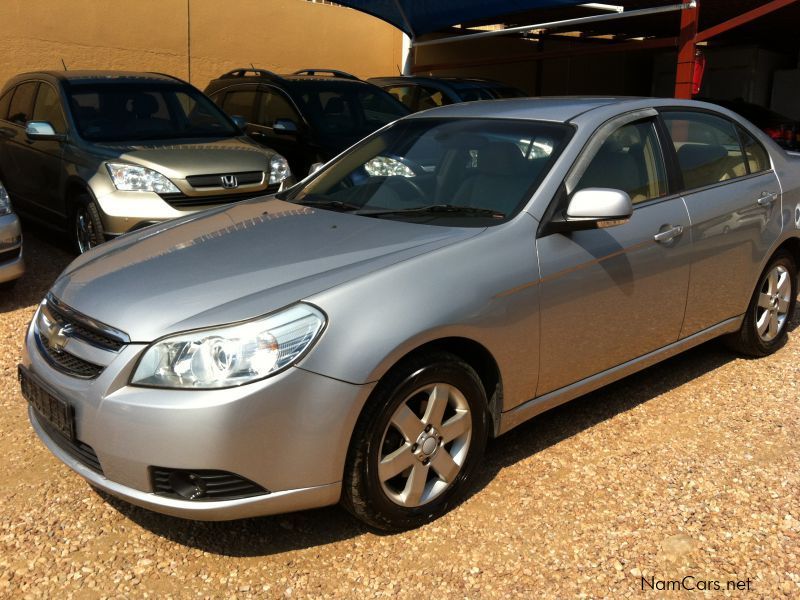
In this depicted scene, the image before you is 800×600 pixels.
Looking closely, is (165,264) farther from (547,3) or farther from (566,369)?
(547,3)

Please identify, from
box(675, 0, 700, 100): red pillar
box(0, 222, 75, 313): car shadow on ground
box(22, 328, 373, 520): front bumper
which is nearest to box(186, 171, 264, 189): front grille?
box(0, 222, 75, 313): car shadow on ground

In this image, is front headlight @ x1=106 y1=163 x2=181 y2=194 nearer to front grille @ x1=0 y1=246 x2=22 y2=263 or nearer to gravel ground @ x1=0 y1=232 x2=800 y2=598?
front grille @ x1=0 y1=246 x2=22 y2=263

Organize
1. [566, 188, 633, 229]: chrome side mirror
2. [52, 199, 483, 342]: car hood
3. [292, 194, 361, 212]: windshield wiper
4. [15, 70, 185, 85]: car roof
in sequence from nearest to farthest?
[52, 199, 483, 342]: car hood < [566, 188, 633, 229]: chrome side mirror < [292, 194, 361, 212]: windshield wiper < [15, 70, 185, 85]: car roof

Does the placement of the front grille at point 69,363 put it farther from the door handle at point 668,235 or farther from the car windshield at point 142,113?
the car windshield at point 142,113

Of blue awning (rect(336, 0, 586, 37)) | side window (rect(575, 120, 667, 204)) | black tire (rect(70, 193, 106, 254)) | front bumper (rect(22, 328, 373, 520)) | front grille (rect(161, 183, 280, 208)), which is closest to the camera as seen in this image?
front bumper (rect(22, 328, 373, 520))

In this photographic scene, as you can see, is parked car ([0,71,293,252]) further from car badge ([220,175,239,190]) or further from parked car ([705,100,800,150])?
parked car ([705,100,800,150])

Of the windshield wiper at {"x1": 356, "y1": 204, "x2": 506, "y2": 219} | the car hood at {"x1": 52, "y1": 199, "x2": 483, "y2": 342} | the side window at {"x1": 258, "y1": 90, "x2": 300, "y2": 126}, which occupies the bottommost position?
the side window at {"x1": 258, "y1": 90, "x2": 300, "y2": 126}

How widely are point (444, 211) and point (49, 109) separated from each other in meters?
5.22

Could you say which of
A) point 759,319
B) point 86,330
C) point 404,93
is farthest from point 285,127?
point 86,330

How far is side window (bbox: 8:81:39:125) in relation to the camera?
779 centimetres

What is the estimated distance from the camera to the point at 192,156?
6.59m

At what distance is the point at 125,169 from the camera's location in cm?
634

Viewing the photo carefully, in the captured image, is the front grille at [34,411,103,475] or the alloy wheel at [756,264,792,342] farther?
the alloy wheel at [756,264,792,342]

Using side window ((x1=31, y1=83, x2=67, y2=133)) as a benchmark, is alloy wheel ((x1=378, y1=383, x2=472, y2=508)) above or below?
below
